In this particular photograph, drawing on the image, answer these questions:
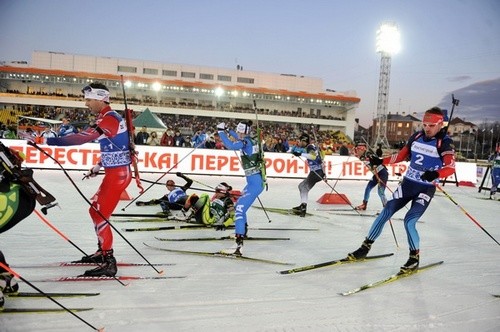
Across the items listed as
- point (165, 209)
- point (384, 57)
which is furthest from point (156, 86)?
point (165, 209)

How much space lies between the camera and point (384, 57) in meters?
36.4

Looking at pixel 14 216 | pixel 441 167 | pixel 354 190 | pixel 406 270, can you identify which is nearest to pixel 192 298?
pixel 14 216

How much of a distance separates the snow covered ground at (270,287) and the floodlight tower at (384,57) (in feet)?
90.7

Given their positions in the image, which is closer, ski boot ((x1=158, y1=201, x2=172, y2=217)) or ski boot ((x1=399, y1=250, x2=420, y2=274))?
ski boot ((x1=399, y1=250, x2=420, y2=274))

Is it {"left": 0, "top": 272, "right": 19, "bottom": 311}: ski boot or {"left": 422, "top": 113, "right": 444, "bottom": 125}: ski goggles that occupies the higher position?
{"left": 422, "top": 113, "right": 444, "bottom": 125}: ski goggles

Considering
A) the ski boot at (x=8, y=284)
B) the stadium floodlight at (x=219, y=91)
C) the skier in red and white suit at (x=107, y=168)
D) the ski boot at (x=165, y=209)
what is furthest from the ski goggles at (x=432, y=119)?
the stadium floodlight at (x=219, y=91)

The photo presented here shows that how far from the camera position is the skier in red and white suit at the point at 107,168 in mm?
4617

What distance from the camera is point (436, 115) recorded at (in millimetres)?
5242

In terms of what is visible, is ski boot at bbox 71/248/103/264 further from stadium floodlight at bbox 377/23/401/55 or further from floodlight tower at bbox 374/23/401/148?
stadium floodlight at bbox 377/23/401/55

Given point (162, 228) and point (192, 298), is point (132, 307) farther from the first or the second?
point (162, 228)

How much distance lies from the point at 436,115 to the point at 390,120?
10945 centimetres

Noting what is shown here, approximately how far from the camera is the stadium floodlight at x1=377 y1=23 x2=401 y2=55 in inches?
→ 1353

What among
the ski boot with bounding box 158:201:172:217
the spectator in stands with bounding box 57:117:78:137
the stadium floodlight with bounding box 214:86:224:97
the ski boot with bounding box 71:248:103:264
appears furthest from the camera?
the stadium floodlight with bounding box 214:86:224:97

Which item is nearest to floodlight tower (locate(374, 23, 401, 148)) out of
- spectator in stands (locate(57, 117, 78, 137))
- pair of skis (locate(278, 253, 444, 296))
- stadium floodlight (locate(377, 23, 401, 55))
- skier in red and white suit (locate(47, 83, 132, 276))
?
stadium floodlight (locate(377, 23, 401, 55))
